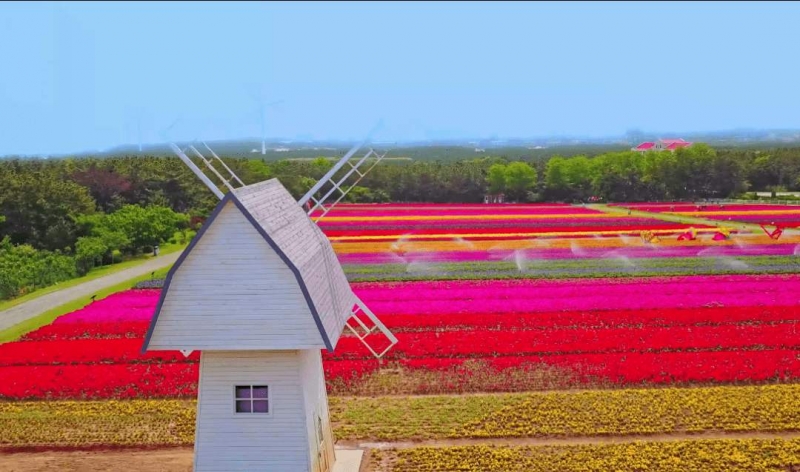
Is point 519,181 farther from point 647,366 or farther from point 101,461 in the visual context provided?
point 101,461

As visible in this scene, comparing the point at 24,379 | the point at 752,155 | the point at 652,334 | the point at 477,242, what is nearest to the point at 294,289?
the point at 24,379

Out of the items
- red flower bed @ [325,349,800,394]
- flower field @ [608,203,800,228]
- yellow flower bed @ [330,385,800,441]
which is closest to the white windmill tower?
yellow flower bed @ [330,385,800,441]

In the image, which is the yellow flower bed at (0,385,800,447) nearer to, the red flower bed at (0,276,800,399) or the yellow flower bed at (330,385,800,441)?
the yellow flower bed at (330,385,800,441)

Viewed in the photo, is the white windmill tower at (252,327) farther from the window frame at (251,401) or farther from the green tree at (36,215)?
the green tree at (36,215)

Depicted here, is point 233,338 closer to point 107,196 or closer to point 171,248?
point 171,248

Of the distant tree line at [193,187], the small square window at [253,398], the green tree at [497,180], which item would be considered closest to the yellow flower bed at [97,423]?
the small square window at [253,398]

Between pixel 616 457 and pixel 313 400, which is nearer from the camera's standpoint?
pixel 313 400

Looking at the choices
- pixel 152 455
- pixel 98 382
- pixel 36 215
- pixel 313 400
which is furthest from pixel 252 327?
pixel 36 215
